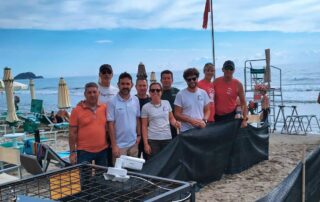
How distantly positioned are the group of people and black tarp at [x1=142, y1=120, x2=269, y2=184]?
0.19 meters

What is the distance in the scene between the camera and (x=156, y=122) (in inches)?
185

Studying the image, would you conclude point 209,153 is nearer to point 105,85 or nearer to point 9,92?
point 105,85

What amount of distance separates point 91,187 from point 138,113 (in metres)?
2.41

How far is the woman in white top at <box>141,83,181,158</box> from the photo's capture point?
15.0ft

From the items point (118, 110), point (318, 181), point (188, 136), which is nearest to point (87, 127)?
point (118, 110)

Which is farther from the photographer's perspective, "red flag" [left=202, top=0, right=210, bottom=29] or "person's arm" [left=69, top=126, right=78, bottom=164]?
"red flag" [left=202, top=0, right=210, bottom=29]

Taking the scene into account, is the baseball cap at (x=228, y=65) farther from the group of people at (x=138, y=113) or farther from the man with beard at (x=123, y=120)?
the man with beard at (x=123, y=120)

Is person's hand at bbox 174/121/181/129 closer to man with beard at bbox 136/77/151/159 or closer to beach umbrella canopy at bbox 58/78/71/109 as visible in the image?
man with beard at bbox 136/77/151/159

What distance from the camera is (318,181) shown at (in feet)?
12.7

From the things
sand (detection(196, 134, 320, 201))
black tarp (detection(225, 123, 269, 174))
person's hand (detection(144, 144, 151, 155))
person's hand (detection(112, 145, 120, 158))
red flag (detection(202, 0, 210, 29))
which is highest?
red flag (detection(202, 0, 210, 29))

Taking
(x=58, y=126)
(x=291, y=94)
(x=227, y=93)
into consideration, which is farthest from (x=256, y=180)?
(x=291, y=94)

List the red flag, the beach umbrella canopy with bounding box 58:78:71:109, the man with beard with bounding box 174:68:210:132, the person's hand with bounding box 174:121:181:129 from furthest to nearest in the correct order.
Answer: the beach umbrella canopy with bounding box 58:78:71:109 → the red flag → the man with beard with bounding box 174:68:210:132 → the person's hand with bounding box 174:121:181:129

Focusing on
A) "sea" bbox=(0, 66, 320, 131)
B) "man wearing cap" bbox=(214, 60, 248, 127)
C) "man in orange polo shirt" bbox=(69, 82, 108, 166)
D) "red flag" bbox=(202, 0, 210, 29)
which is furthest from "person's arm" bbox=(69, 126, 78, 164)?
"red flag" bbox=(202, 0, 210, 29)

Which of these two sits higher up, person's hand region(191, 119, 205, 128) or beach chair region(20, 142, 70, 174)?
person's hand region(191, 119, 205, 128)
